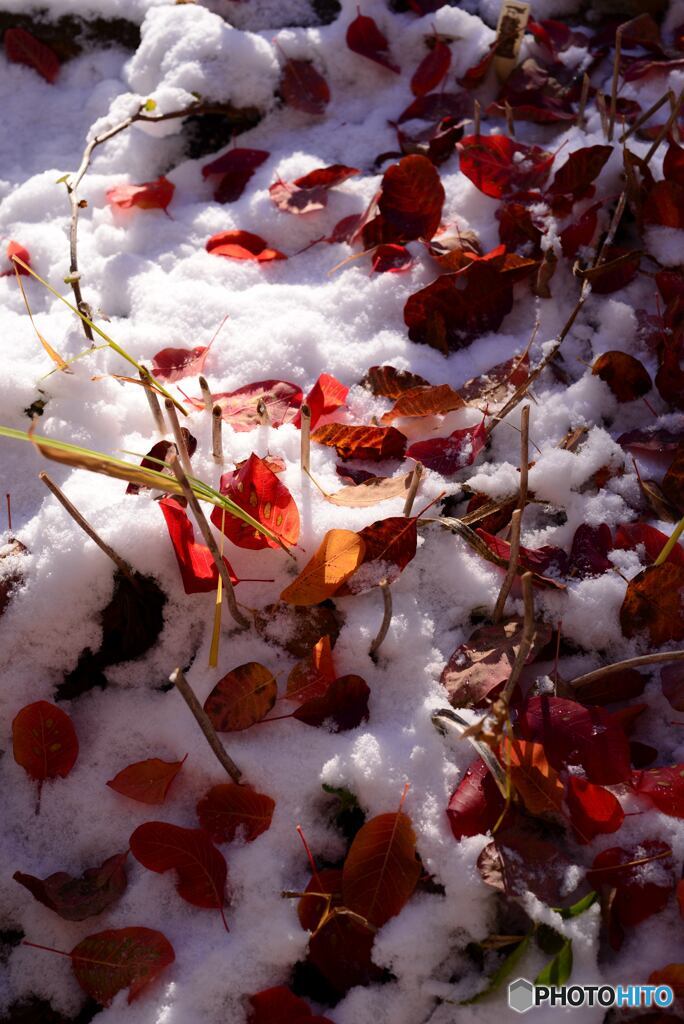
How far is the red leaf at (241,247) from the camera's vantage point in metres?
1.50

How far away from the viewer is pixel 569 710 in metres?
0.96

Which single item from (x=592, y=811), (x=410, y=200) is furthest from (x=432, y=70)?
(x=592, y=811)

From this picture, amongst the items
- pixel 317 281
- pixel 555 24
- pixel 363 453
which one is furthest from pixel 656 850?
pixel 555 24

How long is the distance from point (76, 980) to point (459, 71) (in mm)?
1816

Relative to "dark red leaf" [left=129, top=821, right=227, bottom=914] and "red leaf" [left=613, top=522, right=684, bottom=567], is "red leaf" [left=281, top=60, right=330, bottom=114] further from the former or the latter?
"dark red leaf" [left=129, top=821, right=227, bottom=914]

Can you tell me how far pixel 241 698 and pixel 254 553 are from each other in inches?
8.3

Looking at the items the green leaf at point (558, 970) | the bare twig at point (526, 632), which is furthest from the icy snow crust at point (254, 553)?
the bare twig at point (526, 632)

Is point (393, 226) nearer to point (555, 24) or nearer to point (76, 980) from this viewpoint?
point (555, 24)

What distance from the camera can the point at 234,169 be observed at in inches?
65.0

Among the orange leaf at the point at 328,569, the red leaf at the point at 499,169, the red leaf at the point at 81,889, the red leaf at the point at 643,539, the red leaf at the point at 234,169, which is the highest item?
the red leaf at the point at 234,169

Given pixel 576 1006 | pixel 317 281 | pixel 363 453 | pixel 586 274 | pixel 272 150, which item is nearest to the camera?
pixel 576 1006

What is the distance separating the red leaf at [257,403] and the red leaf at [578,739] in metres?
0.59

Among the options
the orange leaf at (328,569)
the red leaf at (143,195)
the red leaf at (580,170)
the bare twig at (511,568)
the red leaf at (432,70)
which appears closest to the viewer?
the bare twig at (511,568)

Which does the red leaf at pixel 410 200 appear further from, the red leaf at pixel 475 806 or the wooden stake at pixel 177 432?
the red leaf at pixel 475 806
